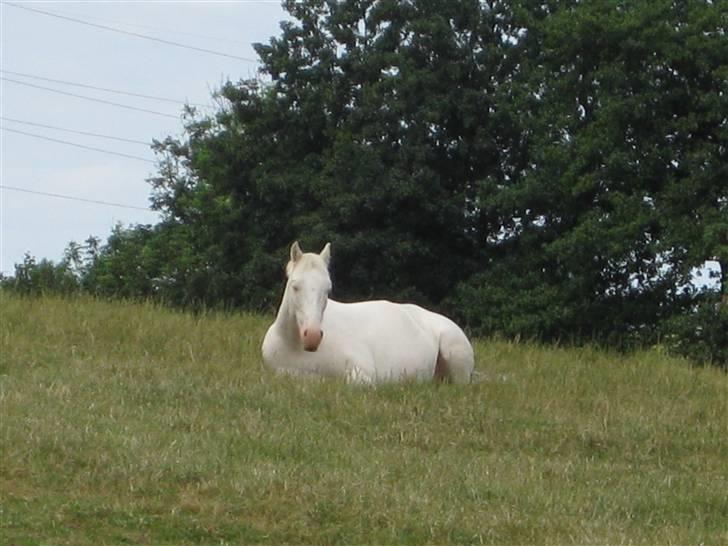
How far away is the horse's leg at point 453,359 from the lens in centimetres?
1548

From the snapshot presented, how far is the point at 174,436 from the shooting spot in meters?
10.4

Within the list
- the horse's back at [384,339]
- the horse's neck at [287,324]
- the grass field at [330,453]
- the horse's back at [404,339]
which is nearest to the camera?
the grass field at [330,453]

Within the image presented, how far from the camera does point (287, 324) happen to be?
47.0 feet

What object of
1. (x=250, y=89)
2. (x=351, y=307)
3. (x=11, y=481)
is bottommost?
(x=11, y=481)

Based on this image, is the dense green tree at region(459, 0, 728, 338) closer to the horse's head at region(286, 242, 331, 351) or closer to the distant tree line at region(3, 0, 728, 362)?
the distant tree line at region(3, 0, 728, 362)

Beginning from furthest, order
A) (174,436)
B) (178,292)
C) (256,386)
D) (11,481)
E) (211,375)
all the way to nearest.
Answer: (178,292)
(211,375)
(256,386)
(174,436)
(11,481)

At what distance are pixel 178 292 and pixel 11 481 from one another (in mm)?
29668

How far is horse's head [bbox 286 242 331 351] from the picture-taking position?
45.4ft

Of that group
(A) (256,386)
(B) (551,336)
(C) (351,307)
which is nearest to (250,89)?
(B) (551,336)

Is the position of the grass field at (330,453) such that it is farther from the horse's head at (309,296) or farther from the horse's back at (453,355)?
the horse's head at (309,296)

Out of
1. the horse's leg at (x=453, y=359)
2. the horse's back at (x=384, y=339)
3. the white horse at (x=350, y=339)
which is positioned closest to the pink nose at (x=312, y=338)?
the white horse at (x=350, y=339)

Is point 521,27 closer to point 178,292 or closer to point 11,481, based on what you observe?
point 178,292

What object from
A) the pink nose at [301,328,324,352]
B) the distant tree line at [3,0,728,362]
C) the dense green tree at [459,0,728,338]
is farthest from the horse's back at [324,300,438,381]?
the dense green tree at [459,0,728,338]

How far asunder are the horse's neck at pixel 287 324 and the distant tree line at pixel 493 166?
15213 millimetres
